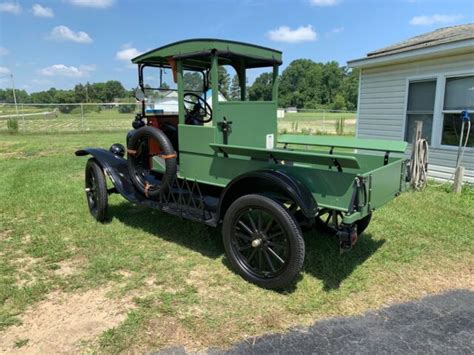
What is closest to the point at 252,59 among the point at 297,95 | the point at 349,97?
the point at 297,95

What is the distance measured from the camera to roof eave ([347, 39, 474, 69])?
6512mm

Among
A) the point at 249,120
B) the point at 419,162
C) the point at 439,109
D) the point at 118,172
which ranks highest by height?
the point at 439,109

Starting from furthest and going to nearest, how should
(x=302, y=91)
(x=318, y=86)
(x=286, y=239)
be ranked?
1. (x=318, y=86)
2. (x=302, y=91)
3. (x=286, y=239)

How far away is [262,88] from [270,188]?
160 centimetres

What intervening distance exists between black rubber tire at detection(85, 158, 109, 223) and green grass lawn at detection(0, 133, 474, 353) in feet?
0.50

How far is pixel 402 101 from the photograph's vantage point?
801cm

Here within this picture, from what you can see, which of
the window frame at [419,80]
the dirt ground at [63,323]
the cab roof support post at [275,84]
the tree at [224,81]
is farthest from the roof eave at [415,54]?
the dirt ground at [63,323]

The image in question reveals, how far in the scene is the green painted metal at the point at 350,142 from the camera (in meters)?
3.75

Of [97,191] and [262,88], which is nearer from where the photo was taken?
[262,88]

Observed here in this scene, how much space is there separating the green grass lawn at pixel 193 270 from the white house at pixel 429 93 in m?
1.94

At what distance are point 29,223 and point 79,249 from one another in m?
1.36

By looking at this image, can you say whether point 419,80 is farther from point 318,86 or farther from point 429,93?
point 318,86

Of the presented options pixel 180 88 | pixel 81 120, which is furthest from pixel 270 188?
pixel 81 120

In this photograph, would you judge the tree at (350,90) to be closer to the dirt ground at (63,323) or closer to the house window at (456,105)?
the house window at (456,105)
